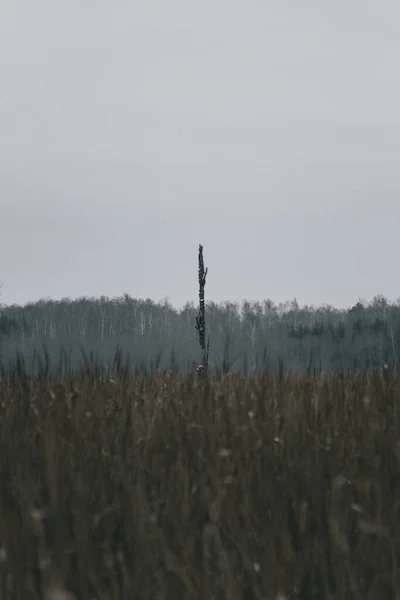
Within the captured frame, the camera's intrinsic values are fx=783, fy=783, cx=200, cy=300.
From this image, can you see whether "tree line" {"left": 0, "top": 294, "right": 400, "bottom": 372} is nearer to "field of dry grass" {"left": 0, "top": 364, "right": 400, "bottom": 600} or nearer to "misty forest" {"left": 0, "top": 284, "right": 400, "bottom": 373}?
"misty forest" {"left": 0, "top": 284, "right": 400, "bottom": 373}

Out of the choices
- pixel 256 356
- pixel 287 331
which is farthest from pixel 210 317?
pixel 256 356

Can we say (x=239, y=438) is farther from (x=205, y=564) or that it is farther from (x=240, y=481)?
(x=205, y=564)

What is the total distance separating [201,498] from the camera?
249cm

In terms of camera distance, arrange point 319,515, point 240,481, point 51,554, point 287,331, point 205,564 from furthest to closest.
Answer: point 287,331, point 240,481, point 319,515, point 51,554, point 205,564

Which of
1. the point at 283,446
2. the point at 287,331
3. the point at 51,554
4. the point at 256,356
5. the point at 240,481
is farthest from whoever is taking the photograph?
the point at 287,331

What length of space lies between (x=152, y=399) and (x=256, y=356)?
1.23m

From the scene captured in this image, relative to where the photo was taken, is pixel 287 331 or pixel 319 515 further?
pixel 287 331

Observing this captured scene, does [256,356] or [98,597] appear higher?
[256,356]

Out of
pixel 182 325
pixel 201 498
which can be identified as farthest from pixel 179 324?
pixel 201 498

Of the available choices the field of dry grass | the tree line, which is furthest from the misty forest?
the field of dry grass

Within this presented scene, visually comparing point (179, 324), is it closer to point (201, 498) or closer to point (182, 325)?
point (182, 325)

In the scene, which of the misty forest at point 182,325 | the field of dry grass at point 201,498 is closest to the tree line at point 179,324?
the misty forest at point 182,325

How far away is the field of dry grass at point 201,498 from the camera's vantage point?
6.46 feet

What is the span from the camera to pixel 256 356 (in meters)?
5.43
